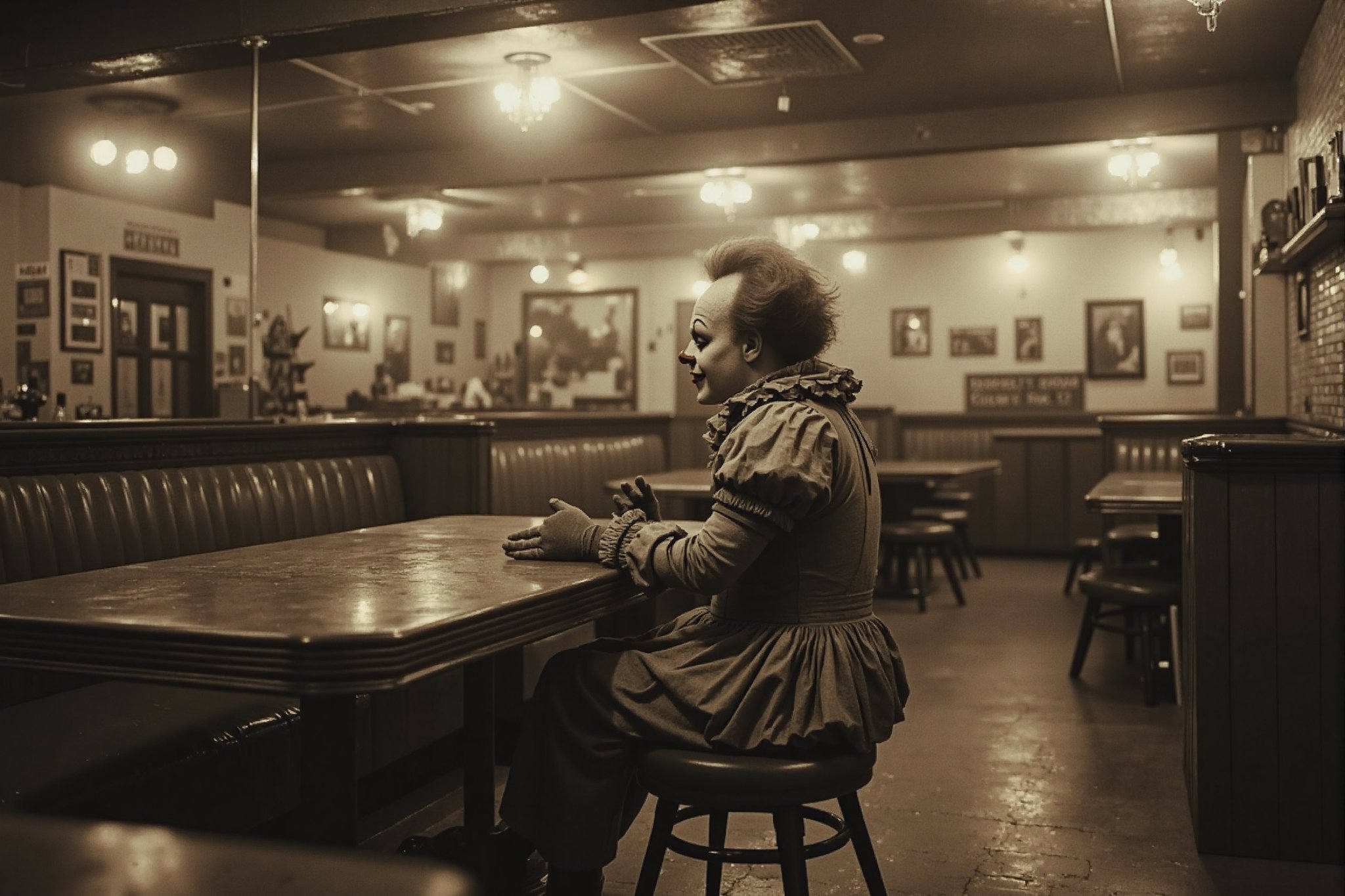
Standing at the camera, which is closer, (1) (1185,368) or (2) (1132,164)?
(2) (1132,164)

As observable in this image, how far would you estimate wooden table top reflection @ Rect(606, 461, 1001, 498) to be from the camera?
19.4 feet

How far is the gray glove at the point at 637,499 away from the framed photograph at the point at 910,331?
10496 millimetres

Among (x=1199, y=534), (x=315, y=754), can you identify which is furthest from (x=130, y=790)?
(x=1199, y=534)

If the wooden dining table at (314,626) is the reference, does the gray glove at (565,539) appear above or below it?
above

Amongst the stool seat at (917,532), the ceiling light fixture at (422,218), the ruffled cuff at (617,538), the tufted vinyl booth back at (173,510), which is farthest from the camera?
the ceiling light fixture at (422,218)

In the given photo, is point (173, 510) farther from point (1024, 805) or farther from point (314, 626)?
point (1024, 805)

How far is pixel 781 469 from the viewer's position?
1.92 meters

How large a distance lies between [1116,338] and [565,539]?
10.7 meters

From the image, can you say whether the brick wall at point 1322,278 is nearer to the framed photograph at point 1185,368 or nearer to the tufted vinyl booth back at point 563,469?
the tufted vinyl booth back at point 563,469

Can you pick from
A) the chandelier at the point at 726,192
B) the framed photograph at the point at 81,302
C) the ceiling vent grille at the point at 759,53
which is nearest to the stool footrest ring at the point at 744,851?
the ceiling vent grille at the point at 759,53

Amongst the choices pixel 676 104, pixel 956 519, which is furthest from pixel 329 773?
pixel 956 519

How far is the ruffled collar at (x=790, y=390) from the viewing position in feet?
6.77

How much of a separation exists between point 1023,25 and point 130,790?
18.8 ft

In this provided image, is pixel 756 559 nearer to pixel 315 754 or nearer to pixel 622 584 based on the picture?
pixel 622 584
